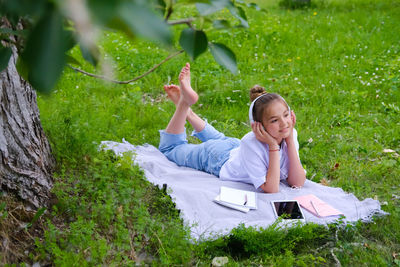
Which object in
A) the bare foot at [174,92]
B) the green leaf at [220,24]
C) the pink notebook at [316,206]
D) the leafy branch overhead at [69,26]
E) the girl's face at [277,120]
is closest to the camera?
the leafy branch overhead at [69,26]

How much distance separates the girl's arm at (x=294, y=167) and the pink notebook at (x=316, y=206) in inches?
7.3

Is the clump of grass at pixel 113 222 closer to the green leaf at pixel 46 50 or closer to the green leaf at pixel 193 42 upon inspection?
the green leaf at pixel 193 42

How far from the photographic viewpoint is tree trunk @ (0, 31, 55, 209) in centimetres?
235

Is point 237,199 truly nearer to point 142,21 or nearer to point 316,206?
point 316,206

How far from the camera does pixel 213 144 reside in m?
3.45

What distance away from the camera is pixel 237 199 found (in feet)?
9.36

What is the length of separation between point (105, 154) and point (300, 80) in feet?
10.1

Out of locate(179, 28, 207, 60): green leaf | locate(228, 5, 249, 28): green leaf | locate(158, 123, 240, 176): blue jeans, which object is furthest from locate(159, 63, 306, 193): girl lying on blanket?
locate(179, 28, 207, 60): green leaf

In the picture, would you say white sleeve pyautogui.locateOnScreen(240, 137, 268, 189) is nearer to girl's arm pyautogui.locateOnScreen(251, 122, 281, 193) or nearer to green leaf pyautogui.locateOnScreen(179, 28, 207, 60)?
girl's arm pyautogui.locateOnScreen(251, 122, 281, 193)

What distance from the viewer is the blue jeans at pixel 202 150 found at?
3375mm

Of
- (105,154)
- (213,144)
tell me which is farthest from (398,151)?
(105,154)

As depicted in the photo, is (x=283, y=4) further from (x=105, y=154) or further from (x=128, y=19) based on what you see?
(x=128, y=19)

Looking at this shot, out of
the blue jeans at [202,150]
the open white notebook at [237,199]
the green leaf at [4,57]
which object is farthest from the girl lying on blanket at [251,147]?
the green leaf at [4,57]

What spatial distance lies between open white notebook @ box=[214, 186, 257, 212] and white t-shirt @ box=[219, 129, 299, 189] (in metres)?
0.10
